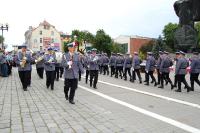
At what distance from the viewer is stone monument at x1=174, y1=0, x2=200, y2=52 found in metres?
10.2

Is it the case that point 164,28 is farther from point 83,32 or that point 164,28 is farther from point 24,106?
point 24,106

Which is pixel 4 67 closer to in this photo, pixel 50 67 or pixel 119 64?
pixel 119 64

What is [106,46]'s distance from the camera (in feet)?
261

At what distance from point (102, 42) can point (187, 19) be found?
6817 centimetres

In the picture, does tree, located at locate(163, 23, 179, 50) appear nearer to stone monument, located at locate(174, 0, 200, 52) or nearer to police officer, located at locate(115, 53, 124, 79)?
police officer, located at locate(115, 53, 124, 79)

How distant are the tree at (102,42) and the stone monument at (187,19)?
66.5 meters

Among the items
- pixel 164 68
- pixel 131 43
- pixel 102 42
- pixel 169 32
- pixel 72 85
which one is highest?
pixel 169 32

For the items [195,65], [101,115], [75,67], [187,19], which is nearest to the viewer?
[101,115]

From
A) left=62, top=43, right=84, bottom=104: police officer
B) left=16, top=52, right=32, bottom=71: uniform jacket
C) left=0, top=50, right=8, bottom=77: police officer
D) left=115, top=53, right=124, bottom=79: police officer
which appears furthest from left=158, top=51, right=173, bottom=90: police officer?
left=0, top=50, right=8, bottom=77: police officer

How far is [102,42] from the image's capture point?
79125 millimetres

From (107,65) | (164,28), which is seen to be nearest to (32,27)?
(164,28)

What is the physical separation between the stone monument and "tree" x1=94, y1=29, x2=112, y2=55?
66.5 m

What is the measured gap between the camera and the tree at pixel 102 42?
7894 centimetres

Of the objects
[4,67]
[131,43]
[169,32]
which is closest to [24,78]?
[4,67]
